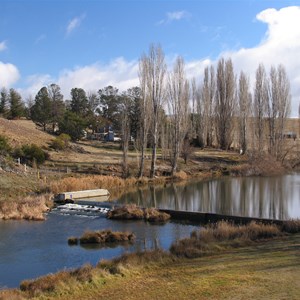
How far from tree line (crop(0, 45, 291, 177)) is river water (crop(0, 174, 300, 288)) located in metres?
10.5

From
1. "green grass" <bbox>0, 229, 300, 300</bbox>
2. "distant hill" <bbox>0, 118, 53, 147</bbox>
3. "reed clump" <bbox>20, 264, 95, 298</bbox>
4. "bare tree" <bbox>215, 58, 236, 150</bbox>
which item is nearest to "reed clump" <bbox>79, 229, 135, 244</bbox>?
"green grass" <bbox>0, 229, 300, 300</bbox>

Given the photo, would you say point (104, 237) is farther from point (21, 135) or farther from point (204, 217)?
point (21, 135)

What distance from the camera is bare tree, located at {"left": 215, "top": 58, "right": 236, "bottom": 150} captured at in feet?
195

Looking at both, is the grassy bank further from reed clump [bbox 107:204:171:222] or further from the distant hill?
the distant hill

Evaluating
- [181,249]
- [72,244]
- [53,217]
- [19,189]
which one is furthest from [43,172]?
[181,249]

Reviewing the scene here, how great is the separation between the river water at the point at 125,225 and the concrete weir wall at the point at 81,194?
166 cm

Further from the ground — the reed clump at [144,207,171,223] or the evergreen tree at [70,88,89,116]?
the evergreen tree at [70,88,89,116]

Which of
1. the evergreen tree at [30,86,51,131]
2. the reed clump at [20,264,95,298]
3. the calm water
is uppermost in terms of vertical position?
the evergreen tree at [30,86,51,131]

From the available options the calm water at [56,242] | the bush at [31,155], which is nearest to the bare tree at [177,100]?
the bush at [31,155]

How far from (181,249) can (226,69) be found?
52758 millimetres

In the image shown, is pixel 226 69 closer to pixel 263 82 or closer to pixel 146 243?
pixel 263 82

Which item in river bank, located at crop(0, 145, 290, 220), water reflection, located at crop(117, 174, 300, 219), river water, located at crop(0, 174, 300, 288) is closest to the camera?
Result: river water, located at crop(0, 174, 300, 288)

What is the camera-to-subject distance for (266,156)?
4725cm

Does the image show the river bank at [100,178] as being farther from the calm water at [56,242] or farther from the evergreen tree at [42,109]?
the evergreen tree at [42,109]
